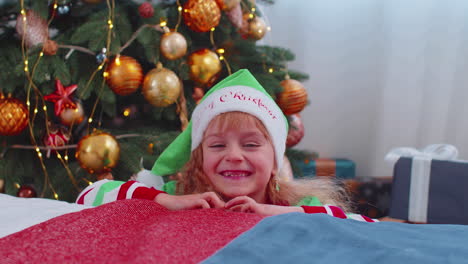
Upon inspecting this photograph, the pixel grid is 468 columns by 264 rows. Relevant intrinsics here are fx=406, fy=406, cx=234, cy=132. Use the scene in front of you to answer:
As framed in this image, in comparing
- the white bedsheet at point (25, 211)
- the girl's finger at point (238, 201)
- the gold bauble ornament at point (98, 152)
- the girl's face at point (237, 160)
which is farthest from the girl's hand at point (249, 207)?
the gold bauble ornament at point (98, 152)

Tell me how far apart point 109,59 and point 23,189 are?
456mm

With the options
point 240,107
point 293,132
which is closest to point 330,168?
point 293,132

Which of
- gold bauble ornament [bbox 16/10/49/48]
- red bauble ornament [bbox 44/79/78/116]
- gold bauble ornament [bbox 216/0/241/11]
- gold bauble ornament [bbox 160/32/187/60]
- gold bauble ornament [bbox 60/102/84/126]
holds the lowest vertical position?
gold bauble ornament [bbox 60/102/84/126]

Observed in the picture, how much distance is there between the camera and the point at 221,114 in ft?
2.58

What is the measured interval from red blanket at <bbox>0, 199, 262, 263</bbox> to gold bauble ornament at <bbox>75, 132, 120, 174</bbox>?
615mm

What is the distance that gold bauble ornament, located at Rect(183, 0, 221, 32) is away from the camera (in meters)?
1.17

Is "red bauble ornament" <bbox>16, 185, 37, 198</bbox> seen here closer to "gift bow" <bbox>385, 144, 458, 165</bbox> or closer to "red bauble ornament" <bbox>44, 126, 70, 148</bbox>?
"red bauble ornament" <bbox>44, 126, 70, 148</bbox>

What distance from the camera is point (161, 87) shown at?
1.12 meters

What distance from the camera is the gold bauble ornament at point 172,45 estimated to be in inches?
44.5

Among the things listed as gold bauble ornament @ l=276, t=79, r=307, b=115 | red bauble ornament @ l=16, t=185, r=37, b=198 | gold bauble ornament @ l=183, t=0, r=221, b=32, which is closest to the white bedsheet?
red bauble ornament @ l=16, t=185, r=37, b=198

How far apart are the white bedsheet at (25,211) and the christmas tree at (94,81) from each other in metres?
0.48

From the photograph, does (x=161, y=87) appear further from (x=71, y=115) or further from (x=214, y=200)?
(x=214, y=200)

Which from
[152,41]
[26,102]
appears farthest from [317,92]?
[26,102]

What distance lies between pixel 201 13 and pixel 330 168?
950 mm
